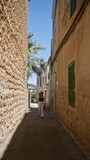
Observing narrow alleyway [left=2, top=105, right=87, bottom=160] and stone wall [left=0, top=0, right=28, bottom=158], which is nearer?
narrow alleyway [left=2, top=105, right=87, bottom=160]

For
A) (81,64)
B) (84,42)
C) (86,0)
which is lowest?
(81,64)

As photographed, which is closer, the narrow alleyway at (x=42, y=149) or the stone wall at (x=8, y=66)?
the narrow alleyway at (x=42, y=149)

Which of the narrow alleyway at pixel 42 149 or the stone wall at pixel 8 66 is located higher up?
the stone wall at pixel 8 66

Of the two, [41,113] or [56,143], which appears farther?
[41,113]

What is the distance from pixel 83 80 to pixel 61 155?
2.07 m

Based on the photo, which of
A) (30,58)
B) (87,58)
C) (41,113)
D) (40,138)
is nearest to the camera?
(87,58)

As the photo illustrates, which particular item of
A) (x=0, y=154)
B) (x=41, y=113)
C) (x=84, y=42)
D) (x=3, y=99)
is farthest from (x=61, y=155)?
(x=41, y=113)

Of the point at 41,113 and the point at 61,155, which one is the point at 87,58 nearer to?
the point at 61,155

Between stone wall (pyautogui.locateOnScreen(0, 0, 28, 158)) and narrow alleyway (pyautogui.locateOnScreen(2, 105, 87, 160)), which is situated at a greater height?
stone wall (pyautogui.locateOnScreen(0, 0, 28, 158))

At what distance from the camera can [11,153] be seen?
391 cm

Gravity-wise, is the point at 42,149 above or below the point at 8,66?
below

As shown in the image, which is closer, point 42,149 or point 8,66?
point 42,149

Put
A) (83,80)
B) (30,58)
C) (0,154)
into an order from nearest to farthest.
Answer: (0,154), (83,80), (30,58)

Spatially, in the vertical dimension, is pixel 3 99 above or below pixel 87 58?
below
